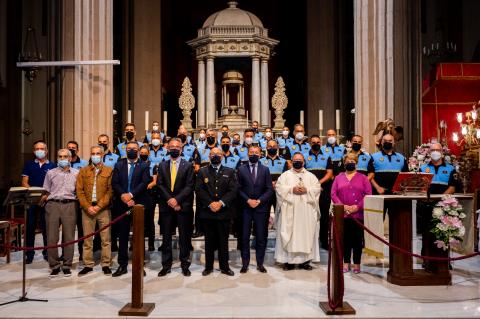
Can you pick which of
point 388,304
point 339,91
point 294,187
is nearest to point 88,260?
point 294,187

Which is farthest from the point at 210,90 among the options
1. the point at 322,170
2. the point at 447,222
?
the point at 447,222

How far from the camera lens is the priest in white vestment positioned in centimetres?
850

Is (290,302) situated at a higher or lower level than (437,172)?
lower

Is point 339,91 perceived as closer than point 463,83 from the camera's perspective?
No

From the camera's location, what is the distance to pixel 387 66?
13.0 metres

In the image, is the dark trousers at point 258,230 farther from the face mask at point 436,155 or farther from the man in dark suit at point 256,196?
the face mask at point 436,155

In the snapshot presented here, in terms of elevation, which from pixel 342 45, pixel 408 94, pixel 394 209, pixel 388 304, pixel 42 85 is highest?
pixel 342 45

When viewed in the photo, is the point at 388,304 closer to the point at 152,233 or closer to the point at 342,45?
the point at 152,233

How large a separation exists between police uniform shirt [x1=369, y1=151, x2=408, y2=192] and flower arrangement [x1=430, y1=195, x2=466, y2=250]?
7.06ft

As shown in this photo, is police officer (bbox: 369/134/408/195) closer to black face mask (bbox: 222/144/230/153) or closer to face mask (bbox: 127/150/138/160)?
black face mask (bbox: 222/144/230/153)

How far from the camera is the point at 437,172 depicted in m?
9.06

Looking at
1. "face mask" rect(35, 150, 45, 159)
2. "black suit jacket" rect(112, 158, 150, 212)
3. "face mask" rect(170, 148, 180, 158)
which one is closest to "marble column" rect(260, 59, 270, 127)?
"face mask" rect(35, 150, 45, 159)

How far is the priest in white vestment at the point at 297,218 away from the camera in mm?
8500

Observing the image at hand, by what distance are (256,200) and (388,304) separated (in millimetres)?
2756
